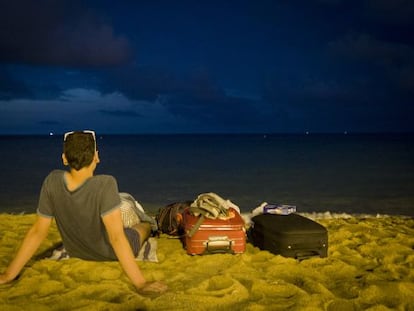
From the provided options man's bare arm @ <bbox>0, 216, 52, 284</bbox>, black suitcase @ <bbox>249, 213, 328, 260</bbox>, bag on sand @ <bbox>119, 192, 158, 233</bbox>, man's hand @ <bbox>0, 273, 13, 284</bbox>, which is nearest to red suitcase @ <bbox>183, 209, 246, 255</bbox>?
black suitcase @ <bbox>249, 213, 328, 260</bbox>

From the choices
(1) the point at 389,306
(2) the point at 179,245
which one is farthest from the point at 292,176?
(1) the point at 389,306

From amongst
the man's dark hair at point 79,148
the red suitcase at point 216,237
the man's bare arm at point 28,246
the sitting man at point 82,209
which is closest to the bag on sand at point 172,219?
the red suitcase at point 216,237

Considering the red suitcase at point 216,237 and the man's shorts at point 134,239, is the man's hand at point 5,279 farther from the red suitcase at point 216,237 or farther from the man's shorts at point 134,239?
the red suitcase at point 216,237

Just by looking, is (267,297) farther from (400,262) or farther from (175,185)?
(175,185)

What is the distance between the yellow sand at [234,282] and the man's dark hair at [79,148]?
3.99 feet

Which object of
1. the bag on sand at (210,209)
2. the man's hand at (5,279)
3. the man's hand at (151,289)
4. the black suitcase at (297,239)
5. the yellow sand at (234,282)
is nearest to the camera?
the yellow sand at (234,282)

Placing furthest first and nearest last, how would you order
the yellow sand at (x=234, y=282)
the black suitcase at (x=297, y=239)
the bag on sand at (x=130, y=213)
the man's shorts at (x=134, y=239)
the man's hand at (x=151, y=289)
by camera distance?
the bag on sand at (x=130, y=213) < the black suitcase at (x=297, y=239) < the man's shorts at (x=134, y=239) < the man's hand at (x=151, y=289) < the yellow sand at (x=234, y=282)

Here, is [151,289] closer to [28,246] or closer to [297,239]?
[28,246]

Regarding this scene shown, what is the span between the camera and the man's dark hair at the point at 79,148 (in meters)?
3.56

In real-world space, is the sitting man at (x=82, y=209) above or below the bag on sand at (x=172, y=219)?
above

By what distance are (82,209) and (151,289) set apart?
101 centimetres

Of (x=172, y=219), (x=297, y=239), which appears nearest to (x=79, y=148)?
(x=172, y=219)

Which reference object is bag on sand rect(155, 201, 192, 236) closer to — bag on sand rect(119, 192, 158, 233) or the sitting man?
bag on sand rect(119, 192, 158, 233)

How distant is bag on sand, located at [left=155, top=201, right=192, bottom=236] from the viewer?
19.1ft
